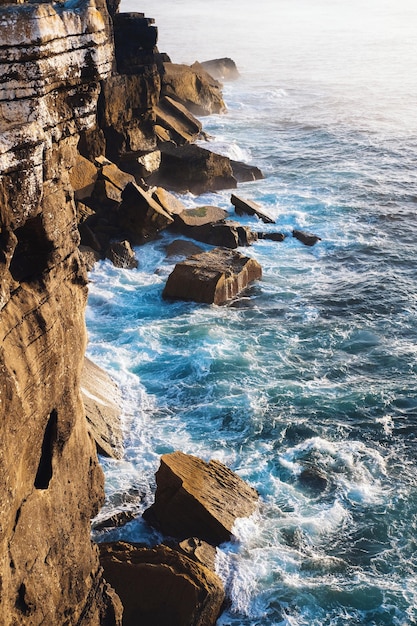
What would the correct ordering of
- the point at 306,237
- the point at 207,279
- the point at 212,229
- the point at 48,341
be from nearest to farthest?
the point at 48,341, the point at 207,279, the point at 212,229, the point at 306,237

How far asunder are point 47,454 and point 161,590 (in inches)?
120

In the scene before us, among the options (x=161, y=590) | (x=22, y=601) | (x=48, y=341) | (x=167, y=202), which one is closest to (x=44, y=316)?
(x=48, y=341)

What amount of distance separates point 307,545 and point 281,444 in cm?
253

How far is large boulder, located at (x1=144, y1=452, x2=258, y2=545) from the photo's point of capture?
34.1ft

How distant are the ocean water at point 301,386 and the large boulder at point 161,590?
31.2 inches

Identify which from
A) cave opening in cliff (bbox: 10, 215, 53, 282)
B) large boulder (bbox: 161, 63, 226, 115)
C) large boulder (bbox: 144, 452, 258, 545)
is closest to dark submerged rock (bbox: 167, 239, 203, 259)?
large boulder (bbox: 144, 452, 258, 545)

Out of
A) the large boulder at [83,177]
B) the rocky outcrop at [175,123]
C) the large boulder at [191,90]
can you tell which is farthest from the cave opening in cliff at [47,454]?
the large boulder at [191,90]

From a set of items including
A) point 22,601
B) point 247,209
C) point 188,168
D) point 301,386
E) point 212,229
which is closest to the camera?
point 22,601

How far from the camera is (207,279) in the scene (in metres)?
18.0

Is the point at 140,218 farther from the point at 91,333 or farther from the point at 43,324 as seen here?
the point at 43,324

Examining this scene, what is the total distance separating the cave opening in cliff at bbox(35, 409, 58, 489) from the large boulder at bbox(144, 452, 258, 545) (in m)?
3.76

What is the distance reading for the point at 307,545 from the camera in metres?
10.9

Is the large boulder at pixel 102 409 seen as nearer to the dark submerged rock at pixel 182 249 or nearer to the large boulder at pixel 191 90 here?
the dark submerged rock at pixel 182 249

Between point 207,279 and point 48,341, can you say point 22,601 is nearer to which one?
point 48,341
